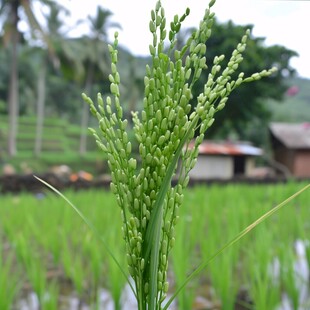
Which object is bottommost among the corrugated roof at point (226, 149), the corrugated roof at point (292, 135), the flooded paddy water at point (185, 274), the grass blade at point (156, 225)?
the flooded paddy water at point (185, 274)

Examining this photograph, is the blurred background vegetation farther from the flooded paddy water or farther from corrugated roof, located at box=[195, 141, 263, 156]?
the flooded paddy water

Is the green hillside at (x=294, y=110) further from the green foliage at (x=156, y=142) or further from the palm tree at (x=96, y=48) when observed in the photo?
the green foliage at (x=156, y=142)

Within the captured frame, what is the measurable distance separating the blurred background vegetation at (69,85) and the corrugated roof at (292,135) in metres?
1.13

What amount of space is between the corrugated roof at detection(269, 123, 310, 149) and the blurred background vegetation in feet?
3.70

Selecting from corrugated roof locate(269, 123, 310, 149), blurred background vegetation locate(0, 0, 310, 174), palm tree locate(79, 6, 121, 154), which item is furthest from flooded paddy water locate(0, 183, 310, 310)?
palm tree locate(79, 6, 121, 154)

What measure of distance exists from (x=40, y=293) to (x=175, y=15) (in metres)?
1.69

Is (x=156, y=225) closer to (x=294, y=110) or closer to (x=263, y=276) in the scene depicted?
(x=263, y=276)

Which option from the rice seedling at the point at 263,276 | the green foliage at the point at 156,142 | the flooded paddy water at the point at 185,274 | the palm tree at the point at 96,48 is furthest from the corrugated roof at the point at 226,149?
the green foliage at the point at 156,142

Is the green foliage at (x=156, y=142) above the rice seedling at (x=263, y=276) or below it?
above

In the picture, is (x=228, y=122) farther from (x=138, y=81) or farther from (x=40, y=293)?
(x=40, y=293)

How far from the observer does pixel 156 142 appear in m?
0.77

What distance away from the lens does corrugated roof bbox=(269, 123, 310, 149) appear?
2559 centimetres

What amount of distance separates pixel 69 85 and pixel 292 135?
61.5 ft

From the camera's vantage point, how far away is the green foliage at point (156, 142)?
29.9 inches
